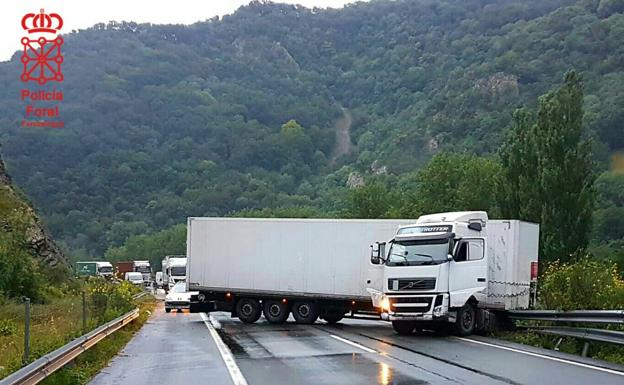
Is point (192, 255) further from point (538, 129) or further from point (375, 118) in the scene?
point (375, 118)

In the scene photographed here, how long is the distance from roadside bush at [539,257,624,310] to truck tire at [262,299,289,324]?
11.5 m

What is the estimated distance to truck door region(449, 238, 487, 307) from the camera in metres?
21.7

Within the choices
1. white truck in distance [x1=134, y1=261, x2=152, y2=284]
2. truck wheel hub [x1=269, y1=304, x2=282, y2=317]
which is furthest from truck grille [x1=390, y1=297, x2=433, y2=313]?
white truck in distance [x1=134, y1=261, x2=152, y2=284]

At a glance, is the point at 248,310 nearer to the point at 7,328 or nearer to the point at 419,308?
the point at 419,308

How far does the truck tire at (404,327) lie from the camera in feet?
75.4

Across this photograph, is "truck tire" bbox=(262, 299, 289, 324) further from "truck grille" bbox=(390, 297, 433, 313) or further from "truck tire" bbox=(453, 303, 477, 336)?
"truck tire" bbox=(453, 303, 477, 336)

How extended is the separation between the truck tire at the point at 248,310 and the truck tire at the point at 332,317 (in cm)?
257

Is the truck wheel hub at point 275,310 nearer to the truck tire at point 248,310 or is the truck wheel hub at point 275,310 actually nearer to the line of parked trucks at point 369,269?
the line of parked trucks at point 369,269

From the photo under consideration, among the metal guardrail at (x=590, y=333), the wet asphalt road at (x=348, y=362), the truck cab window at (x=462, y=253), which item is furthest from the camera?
the truck cab window at (x=462, y=253)

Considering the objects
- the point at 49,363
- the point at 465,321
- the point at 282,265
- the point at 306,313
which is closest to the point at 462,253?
the point at 465,321

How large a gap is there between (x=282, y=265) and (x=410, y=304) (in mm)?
7753

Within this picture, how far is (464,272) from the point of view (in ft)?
72.3

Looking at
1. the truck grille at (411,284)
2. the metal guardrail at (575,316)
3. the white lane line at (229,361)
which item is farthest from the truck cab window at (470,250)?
the white lane line at (229,361)

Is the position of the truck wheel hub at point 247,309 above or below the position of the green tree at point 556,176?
below
